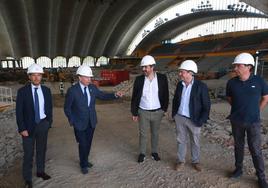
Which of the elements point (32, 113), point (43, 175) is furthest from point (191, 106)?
point (43, 175)

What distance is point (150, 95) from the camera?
530 centimetres

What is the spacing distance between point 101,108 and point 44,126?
9.23 meters

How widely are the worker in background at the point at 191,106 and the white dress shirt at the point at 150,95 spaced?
42 centimetres

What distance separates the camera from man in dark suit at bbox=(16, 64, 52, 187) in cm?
439

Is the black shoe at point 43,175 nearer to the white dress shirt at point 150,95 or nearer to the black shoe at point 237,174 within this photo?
the white dress shirt at point 150,95

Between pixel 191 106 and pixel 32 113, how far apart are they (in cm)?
273

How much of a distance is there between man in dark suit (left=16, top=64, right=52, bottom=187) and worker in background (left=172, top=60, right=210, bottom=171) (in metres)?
2.35

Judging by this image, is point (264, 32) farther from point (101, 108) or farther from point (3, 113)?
point (3, 113)

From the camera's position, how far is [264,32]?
145 feet

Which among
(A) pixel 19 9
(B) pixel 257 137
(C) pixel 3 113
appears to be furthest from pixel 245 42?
(B) pixel 257 137

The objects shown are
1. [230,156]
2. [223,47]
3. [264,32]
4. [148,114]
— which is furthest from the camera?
[223,47]

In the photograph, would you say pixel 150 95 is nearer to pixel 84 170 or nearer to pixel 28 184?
pixel 84 170

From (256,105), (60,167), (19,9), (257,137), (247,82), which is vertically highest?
(19,9)

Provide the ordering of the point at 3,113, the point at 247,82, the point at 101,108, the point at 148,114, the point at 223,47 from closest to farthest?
the point at 247,82
the point at 148,114
the point at 3,113
the point at 101,108
the point at 223,47
